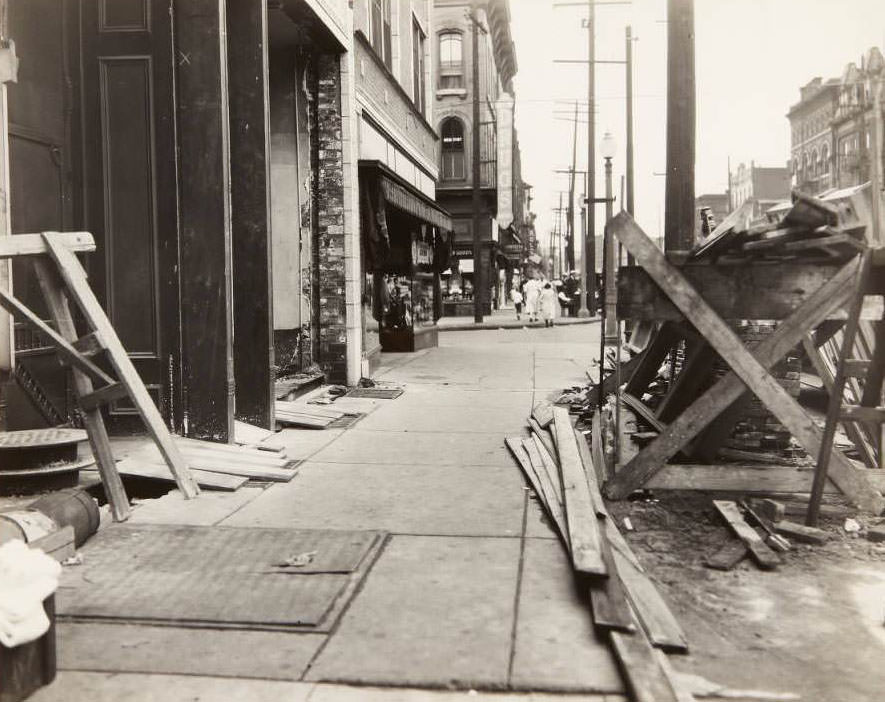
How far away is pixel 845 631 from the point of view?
374 cm

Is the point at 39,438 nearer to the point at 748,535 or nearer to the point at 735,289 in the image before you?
the point at 748,535

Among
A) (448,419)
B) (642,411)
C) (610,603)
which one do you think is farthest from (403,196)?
(610,603)

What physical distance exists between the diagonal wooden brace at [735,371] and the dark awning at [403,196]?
698cm

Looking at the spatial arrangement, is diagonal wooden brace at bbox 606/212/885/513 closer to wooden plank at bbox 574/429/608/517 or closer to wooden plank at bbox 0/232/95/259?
wooden plank at bbox 574/429/608/517

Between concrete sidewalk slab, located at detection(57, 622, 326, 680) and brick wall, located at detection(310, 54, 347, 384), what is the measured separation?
26.4ft

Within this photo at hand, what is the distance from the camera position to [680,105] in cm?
859

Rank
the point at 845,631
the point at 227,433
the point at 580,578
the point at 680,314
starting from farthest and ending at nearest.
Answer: the point at 227,433, the point at 680,314, the point at 580,578, the point at 845,631

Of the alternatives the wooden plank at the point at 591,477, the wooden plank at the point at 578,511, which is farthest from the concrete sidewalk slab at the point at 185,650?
the wooden plank at the point at 591,477

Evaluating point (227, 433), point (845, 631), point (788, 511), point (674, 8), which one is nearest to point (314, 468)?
point (227, 433)

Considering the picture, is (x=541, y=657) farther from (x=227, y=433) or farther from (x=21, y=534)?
(x=227, y=433)

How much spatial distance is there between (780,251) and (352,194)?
6854 millimetres

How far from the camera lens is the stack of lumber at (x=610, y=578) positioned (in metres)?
3.15

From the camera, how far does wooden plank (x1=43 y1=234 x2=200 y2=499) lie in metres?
5.13

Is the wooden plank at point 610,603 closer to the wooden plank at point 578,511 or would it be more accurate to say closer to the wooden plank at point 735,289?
the wooden plank at point 578,511
